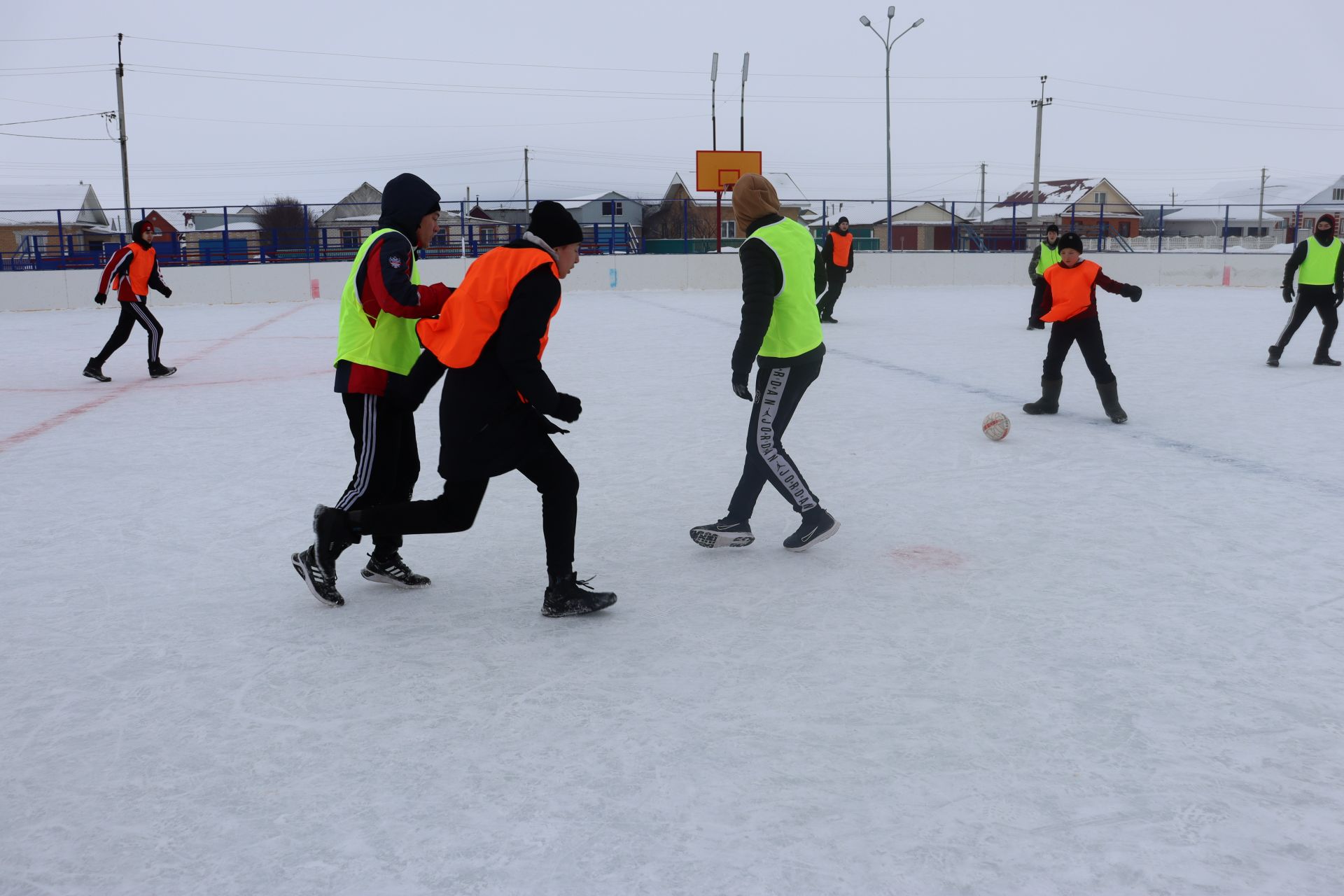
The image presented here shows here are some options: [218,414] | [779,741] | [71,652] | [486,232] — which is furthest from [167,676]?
[486,232]

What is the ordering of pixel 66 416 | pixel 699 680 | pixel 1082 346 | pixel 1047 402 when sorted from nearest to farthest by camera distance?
pixel 699 680
pixel 1082 346
pixel 1047 402
pixel 66 416

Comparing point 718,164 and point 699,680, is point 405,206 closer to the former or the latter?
point 699,680

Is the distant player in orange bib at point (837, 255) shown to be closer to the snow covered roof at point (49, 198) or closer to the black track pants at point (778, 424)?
the black track pants at point (778, 424)

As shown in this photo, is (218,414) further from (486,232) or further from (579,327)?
(486,232)

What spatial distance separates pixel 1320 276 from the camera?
10367 millimetres

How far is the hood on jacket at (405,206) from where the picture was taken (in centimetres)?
394

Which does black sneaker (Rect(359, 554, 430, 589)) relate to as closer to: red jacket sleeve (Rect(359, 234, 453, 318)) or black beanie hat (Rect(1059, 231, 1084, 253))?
red jacket sleeve (Rect(359, 234, 453, 318))

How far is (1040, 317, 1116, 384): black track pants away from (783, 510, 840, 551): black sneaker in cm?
389

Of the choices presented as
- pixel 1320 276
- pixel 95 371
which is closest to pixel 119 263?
pixel 95 371

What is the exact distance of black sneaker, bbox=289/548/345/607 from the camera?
4043 millimetres

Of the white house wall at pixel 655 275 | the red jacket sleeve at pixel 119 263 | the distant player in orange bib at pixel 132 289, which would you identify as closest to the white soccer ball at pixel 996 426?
the distant player in orange bib at pixel 132 289

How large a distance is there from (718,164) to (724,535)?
85.6ft

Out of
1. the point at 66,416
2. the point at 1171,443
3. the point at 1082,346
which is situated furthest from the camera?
the point at 66,416

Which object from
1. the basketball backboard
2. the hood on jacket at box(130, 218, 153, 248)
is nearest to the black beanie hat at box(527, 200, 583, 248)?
the hood on jacket at box(130, 218, 153, 248)
